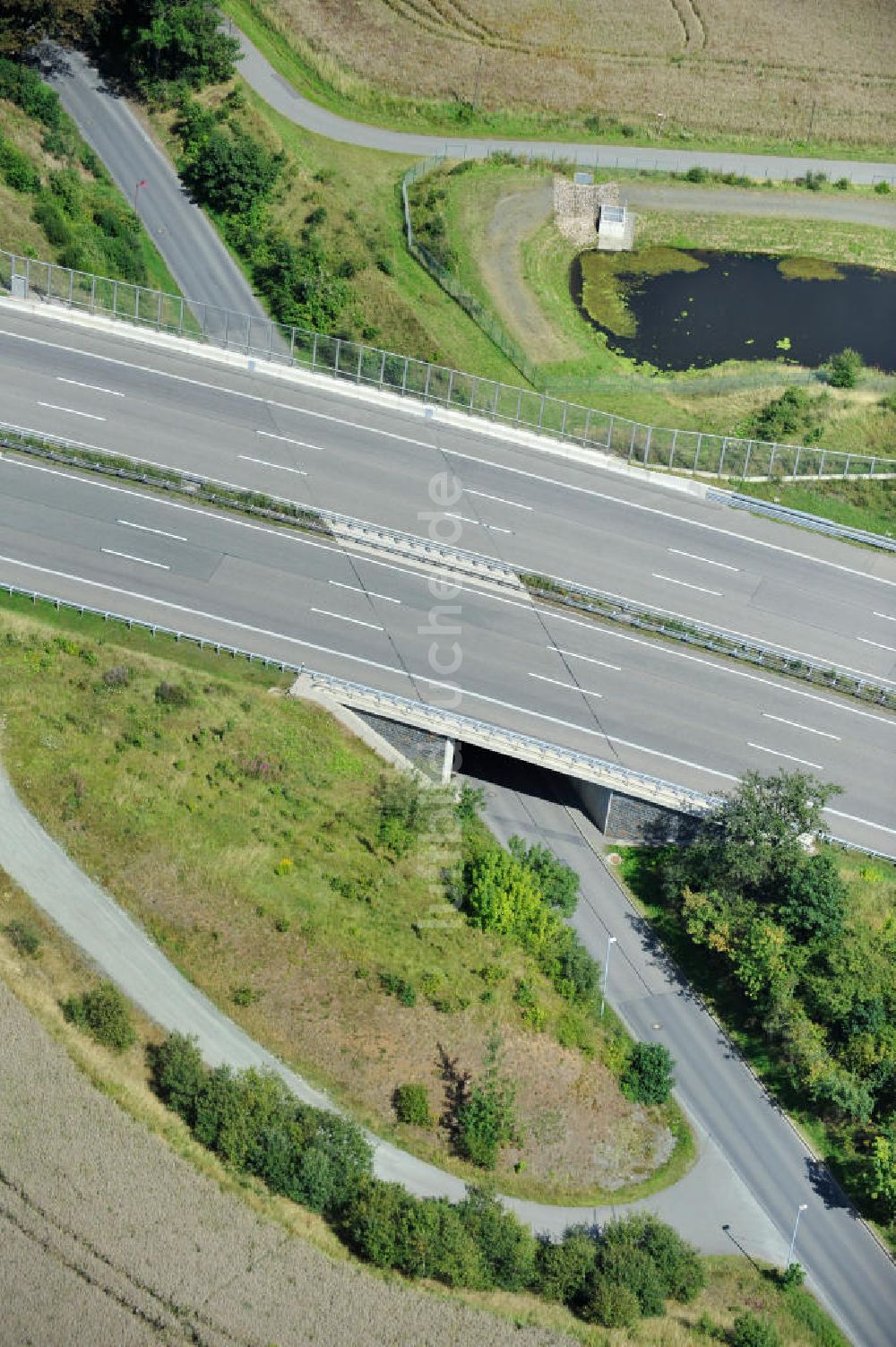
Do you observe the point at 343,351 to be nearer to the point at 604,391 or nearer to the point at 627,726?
the point at 604,391

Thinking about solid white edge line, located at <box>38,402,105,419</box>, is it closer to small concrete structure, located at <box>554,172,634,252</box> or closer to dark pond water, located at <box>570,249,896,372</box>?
dark pond water, located at <box>570,249,896,372</box>

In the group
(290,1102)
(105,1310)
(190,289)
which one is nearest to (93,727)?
(290,1102)

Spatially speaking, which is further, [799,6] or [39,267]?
[799,6]

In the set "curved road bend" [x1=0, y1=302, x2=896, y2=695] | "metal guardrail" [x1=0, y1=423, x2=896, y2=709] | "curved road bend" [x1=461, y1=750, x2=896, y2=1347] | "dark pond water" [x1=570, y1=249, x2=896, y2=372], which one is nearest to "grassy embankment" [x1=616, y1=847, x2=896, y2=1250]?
"curved road bend" [x1=461, y1=750, x2=896, y2=1347]

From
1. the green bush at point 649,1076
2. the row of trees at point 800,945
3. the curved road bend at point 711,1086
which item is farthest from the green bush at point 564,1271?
the row of trees at point 800,945

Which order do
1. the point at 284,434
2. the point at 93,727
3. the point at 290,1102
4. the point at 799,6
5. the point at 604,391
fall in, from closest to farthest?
the point at 290,1102
the point at 93,727
the point at 284,434
the point at 604,391
the point at 799,6

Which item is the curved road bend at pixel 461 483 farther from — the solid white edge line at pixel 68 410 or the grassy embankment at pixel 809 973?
the grassy embankment at pixel 809 973
